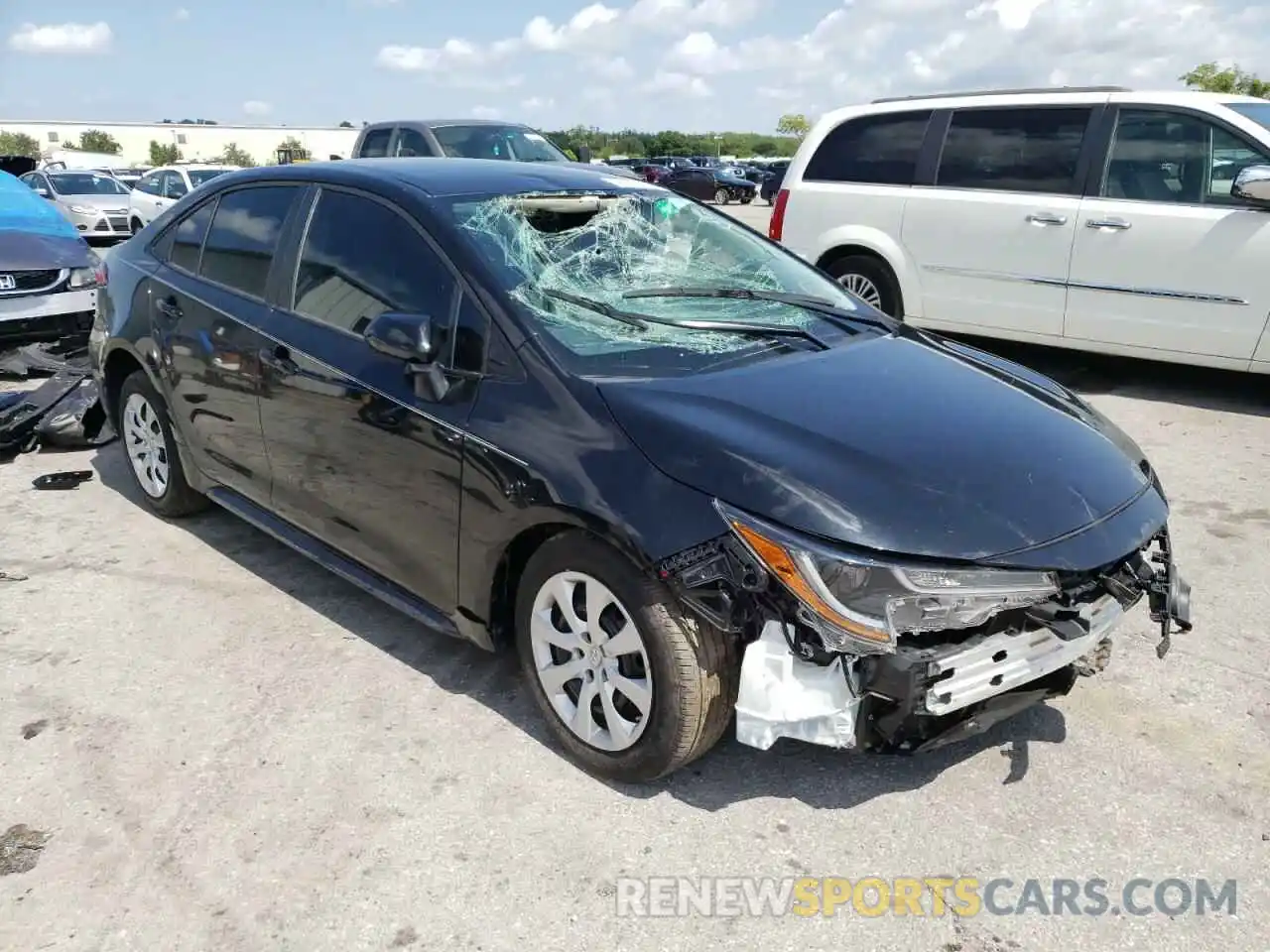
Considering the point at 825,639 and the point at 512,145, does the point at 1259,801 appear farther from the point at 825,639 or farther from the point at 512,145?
the point at 512,145

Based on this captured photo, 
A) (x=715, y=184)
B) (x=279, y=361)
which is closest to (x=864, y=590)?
(x=279, y=361)

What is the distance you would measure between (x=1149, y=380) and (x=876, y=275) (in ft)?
6.91

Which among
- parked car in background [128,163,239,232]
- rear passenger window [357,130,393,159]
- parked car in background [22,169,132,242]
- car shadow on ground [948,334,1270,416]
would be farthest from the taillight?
parked car in background [22,169,132,242]

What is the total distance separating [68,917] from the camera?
2.38 m

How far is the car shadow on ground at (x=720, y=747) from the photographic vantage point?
2834 mm

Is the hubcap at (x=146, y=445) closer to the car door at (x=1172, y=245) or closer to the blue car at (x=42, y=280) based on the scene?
the blue car at (x=42, y=280)

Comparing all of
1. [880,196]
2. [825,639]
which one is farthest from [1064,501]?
[880,196]

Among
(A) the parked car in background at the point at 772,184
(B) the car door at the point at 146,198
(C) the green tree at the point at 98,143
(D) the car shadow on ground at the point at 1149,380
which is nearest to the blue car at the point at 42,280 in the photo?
(D) the car shadow on ground at the point at 1149,380

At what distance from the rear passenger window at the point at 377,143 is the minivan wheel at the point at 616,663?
9002 millimetres

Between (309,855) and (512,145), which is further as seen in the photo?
(512,145)

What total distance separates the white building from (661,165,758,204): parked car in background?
6883 centimetres

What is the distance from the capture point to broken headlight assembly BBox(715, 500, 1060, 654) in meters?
2.34

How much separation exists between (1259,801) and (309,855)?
2.56 m

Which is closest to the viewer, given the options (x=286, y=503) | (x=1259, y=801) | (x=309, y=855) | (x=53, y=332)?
(x=309, y=855)
